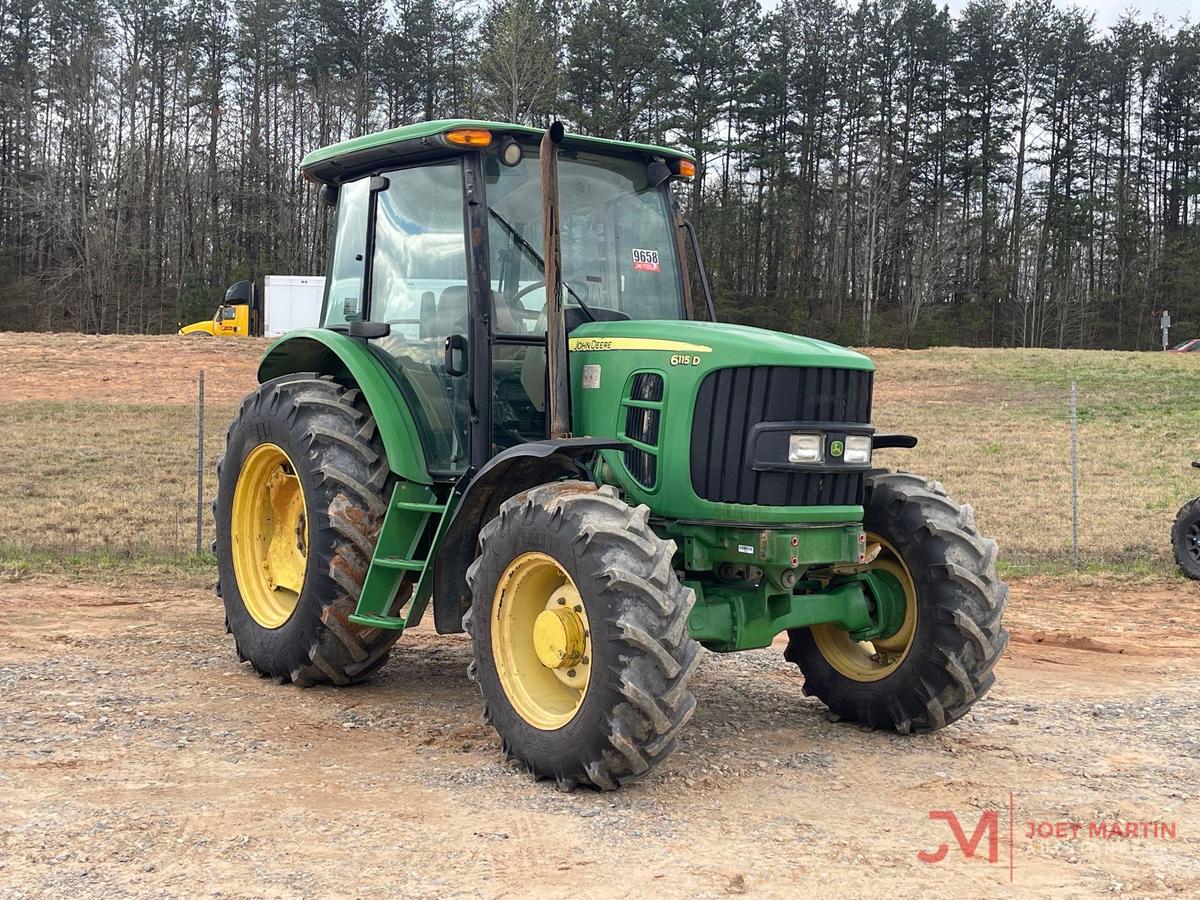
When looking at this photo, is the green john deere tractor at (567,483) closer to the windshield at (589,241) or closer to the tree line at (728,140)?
the windshield at (589,241)

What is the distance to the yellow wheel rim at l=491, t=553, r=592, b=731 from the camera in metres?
5.20

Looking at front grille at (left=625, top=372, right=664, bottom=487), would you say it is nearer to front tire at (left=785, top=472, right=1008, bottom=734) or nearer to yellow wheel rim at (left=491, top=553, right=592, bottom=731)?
yellow wheel rim at (left=491, top=553, right=592, bottom=731)

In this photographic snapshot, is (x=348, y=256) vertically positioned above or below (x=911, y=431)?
above

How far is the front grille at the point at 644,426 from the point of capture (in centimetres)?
560

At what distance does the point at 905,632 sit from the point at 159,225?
163 feet

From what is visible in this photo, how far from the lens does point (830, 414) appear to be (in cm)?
559

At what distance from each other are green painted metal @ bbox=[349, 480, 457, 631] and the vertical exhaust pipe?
810mm

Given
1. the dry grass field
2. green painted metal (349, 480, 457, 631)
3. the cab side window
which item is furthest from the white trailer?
green painted metal (349, 480, 457, 631)

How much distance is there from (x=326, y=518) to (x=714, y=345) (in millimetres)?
2221

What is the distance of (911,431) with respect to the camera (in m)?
22.3

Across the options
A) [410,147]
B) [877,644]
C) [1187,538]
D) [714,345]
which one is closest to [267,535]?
[410,147]

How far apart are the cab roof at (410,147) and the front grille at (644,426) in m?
1.35

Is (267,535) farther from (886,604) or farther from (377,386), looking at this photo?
(886,604)

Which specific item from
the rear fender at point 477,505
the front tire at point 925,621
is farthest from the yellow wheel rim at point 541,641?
the front tire at point 925,621
